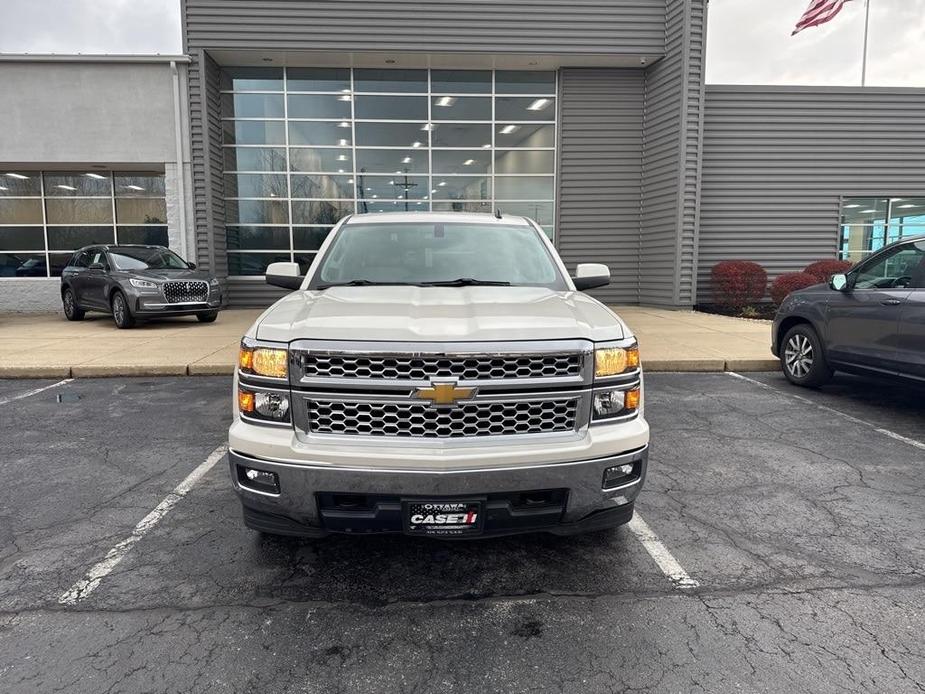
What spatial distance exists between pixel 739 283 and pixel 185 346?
12417mm

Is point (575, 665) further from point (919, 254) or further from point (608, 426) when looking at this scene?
point (919, 254)

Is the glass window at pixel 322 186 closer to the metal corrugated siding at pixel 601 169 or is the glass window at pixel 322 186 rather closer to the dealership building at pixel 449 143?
the dealership building at pixel 449 143

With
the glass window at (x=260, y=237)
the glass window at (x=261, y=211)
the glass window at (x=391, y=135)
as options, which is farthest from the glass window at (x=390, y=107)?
the glass window at (x=260, y=237)

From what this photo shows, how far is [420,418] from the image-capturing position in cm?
268

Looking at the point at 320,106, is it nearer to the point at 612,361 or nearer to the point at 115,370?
the point at 115,370

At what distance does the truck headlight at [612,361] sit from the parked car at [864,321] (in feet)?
13.9

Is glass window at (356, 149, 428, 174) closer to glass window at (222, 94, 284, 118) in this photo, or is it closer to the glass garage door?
the glass garage door

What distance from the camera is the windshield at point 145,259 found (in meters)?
12.8

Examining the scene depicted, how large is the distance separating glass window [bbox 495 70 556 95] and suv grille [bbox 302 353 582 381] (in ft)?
50.8

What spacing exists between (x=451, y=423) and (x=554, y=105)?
1559 centimetres

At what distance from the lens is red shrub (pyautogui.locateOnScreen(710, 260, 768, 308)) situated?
14875mm

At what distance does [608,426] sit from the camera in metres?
2.81

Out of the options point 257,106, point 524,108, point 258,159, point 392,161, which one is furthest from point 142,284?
point 524,108

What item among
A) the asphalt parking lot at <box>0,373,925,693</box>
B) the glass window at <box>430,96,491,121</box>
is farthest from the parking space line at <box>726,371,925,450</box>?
A: the glass window at <box>430,96,491,121</box>
